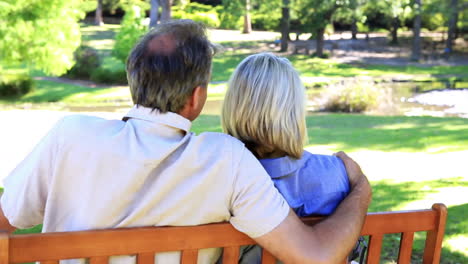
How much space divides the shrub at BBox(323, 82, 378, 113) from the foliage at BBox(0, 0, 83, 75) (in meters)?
9.95

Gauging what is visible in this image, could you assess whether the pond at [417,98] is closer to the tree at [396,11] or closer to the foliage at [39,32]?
the tree at [396,11]

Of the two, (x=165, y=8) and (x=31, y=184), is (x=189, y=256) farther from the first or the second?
(x=165, y=8)

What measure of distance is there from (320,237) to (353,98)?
17.2 meters

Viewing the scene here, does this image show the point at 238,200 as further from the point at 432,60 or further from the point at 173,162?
the point at 432,60

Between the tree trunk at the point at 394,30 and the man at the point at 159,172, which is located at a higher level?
the man at the point at 159,172

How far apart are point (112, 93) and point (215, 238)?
2582cm

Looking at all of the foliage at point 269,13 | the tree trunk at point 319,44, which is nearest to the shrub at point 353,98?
the foliage at point 269,13

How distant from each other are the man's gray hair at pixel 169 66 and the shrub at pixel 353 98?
17.2 metres

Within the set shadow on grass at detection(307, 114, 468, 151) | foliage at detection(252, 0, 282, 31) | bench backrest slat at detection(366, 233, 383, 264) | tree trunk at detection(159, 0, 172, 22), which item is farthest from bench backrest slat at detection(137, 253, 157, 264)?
foliage at detection(252, 0, 282, 31)

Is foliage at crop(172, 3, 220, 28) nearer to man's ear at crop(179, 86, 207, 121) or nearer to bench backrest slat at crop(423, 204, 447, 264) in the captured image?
bench backrest slat at crop(423, 204, 447, 264)

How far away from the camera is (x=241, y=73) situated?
2301mm

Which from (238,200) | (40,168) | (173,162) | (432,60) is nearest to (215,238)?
(238,200)

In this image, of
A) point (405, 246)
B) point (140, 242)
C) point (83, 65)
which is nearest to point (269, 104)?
point (140, 242)

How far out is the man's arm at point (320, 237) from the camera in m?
Answer: 1.99
